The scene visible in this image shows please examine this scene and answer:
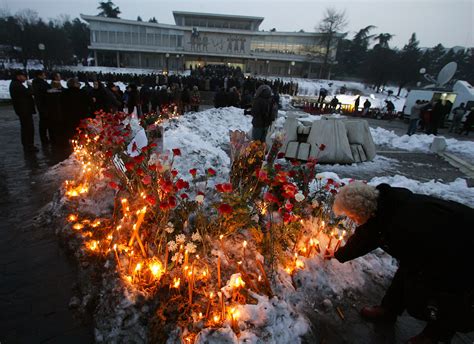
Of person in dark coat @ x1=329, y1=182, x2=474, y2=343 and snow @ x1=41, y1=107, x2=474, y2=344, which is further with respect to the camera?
snow @ x1=41, y1=107, x2=474, y2=344

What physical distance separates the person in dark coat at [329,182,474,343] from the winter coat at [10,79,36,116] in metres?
7.43

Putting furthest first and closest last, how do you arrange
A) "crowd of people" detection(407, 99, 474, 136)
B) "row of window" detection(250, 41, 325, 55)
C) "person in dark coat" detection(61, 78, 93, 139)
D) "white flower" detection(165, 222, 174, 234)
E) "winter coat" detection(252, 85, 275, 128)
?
1. "row of window" detection(250, 41, 325, 55)
2. "crowd of people" detection(407, 99, 474, 136)
3. "person in dark coat" detection(61, 78, 93, 139)
4. "winter coat" detection(252, 85, 275, 128)
5. "white flower" detection(165, 222, 174, 234)

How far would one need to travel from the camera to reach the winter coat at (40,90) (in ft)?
22.3

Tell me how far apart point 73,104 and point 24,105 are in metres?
1.02

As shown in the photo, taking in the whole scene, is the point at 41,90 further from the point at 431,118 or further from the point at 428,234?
the point at 431,118

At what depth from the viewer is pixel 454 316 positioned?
197 centimetres

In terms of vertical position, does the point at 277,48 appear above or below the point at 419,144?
above

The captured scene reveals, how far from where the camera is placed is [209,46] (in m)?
51.2

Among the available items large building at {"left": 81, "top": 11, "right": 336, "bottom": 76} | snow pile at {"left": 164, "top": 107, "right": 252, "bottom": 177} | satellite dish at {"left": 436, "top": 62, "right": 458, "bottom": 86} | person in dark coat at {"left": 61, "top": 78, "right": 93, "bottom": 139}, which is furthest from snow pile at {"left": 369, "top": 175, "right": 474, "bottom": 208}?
large building at {"left": 81, "top": 11, "right": 336, "bottom": 76}

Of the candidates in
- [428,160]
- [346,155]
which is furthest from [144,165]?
[428,160]

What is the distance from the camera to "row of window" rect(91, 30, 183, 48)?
46125 mm

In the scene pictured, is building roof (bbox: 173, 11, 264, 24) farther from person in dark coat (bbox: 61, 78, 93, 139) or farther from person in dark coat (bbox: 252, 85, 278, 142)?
person in dark coat (bbox: 252, 85, 278, 142)

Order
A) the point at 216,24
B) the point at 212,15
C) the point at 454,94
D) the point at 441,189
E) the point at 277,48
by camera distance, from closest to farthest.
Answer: the point at 441,189
the point at 454,94
the point at 212,15
the point at 277,48
the point at 216,24

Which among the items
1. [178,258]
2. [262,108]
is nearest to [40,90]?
[262,108]
